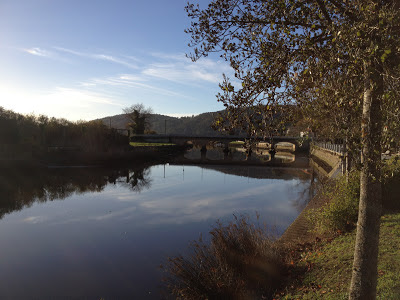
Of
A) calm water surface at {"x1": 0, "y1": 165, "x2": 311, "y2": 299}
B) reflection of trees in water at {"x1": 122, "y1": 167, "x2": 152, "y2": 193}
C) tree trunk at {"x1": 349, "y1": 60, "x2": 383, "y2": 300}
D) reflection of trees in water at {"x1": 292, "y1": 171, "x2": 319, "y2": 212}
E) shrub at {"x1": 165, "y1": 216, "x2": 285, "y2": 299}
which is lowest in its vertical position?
reflection of trees in water at {"x1": 122, "y1": 167, "x2": 152, "y2": 193}

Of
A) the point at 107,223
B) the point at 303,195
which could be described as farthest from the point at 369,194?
the point at 303,195

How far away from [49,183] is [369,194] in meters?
30.2

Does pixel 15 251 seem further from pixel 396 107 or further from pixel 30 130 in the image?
pixel 30 130

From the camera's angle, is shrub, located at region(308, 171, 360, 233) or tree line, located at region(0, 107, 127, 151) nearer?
shrub, located at region(308, 171, 360, 233)

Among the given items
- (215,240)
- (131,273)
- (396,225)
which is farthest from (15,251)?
(396,225)

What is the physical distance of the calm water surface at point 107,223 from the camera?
977cm

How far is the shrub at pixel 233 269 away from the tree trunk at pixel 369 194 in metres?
2.94

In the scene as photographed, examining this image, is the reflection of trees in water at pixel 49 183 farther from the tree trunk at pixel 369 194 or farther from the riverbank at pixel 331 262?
the tree trunk at pixel 369 194

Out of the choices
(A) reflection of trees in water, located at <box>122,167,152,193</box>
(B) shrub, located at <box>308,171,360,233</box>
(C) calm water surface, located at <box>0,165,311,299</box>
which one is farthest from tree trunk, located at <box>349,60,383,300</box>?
(A) reflection of trees in water, located at <box>122,167,152,193</box>

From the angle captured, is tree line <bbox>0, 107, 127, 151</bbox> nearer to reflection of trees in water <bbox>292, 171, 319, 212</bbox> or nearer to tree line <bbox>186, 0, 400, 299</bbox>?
reflection of trees in water <bbox>292, 171, 319, 212</bbox>

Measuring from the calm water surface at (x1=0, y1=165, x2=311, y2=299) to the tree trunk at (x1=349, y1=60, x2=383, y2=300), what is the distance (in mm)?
6016

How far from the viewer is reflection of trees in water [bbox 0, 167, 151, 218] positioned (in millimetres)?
22250

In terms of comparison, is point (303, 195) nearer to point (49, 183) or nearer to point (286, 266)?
point (286, 266)

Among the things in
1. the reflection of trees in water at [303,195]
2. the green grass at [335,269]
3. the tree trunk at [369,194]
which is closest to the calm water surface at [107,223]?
the reflection of trees in water at [303,195]
